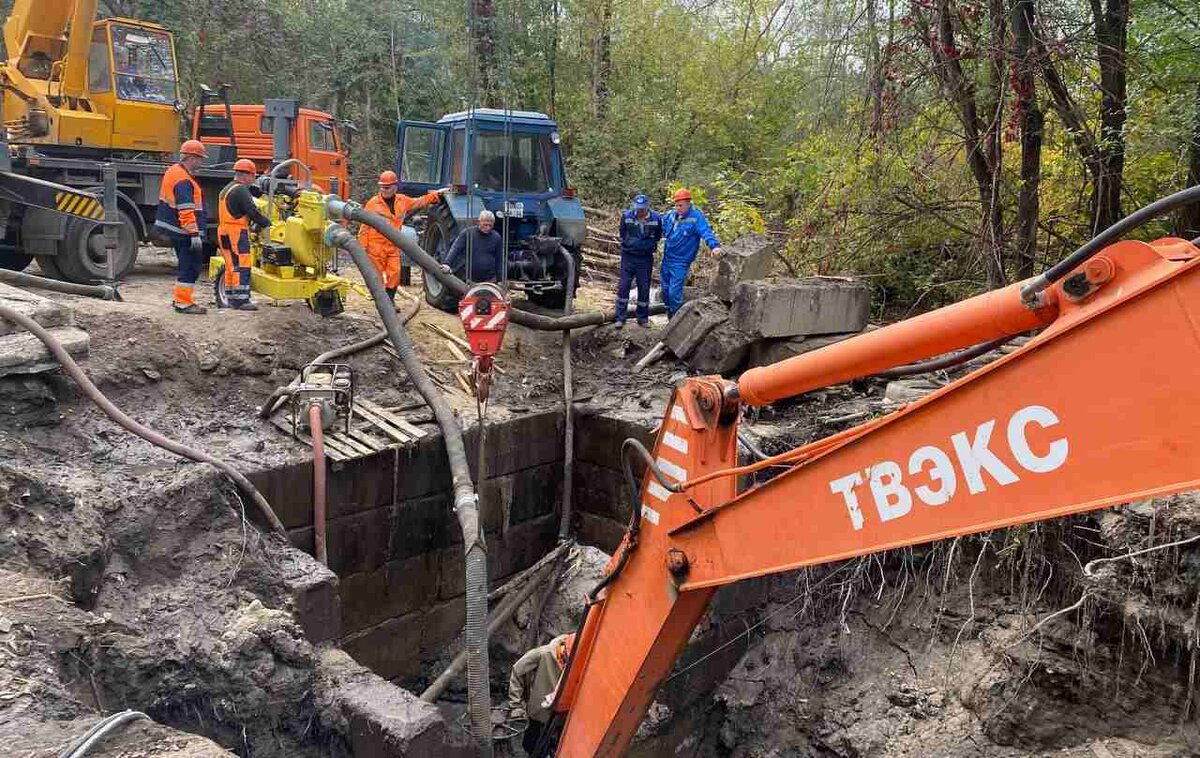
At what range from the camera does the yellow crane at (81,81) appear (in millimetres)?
10047

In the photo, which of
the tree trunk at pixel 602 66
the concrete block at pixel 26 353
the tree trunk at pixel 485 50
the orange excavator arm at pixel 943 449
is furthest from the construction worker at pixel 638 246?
the tree trunk at pixel 602 66

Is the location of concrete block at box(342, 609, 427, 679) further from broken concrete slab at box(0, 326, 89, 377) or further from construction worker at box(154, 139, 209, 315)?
construction worker at box(154, 139, 209, 315)

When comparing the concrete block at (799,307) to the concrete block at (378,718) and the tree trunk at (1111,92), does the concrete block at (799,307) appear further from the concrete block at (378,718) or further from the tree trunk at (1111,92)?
the concrete block at (378,718)

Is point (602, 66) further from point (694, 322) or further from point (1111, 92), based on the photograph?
point (1111, 92)

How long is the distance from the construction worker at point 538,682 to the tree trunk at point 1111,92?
5.14 m

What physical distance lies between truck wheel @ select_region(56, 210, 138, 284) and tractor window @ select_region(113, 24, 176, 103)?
1.71m

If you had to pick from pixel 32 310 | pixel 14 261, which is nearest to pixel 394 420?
pixel 32 310

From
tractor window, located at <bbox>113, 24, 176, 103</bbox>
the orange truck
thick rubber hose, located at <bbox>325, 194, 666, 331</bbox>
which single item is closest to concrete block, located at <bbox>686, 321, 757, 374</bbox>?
thick rubber hose, located at <bbox>325, 194, 666, 331</bbox>

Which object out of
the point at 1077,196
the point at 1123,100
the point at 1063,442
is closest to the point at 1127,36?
the point at 1123,100

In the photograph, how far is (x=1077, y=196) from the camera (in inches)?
284

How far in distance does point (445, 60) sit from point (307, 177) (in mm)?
12961

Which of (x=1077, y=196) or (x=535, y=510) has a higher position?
(x=1077, y=196)

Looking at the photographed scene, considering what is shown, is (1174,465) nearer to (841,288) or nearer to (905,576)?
(905,576)

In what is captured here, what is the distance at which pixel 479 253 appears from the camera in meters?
8.91
